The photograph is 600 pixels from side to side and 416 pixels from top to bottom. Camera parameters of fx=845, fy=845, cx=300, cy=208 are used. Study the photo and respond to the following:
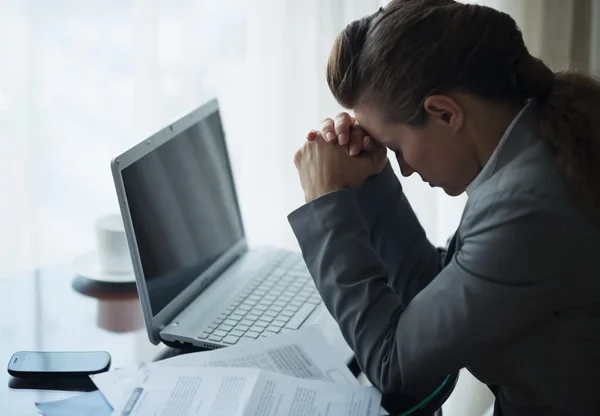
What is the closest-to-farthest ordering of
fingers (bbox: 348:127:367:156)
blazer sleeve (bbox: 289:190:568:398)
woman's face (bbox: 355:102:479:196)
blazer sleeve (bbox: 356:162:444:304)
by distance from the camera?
1. blazer sleeve (bbox: 289:190:568:398)
2. woman's face (bbox: 355:102:479:196)
3. fingers (bbox: 348:127:367:156)
4. blazer sleeve (bbox: 356:162:444:304)

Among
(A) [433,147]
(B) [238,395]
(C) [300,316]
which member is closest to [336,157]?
(A) [433,147]

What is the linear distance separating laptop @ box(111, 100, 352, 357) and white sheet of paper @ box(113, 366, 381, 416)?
0.14m

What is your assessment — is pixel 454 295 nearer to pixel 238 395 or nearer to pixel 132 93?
Result: pixel 238 395

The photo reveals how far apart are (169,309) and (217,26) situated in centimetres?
62

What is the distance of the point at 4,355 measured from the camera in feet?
3.86

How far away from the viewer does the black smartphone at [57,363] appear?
1.12m

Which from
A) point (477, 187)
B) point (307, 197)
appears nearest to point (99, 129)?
point (307, 197)

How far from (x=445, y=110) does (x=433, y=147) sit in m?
0.07

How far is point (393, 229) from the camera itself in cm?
134

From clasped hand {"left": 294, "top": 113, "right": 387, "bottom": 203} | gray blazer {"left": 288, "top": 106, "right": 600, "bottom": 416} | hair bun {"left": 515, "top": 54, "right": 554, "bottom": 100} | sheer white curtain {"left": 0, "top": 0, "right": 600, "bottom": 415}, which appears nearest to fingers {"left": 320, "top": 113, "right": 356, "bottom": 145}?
clasped hand {"left": 294, "top": 113, "right": 387, "bottom": 203}

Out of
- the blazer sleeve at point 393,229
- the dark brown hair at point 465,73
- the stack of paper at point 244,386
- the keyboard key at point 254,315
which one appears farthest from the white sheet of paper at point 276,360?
the dark brown hair at point 465,73

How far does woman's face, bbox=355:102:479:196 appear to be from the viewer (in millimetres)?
1073

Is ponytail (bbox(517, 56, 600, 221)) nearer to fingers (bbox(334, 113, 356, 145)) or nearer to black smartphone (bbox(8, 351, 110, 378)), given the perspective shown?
fingers (bbox(334, 113, 356, 145))

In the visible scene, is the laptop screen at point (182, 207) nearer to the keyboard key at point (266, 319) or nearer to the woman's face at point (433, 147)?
the keyboard key at point (266, 319)
